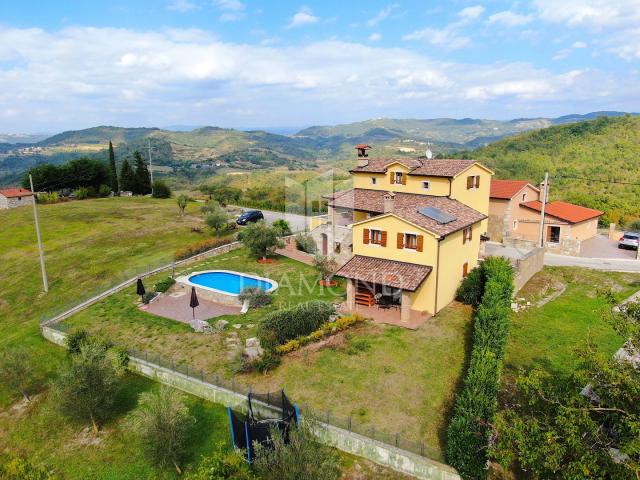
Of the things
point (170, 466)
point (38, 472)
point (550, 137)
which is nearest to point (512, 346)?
point (170, 466)

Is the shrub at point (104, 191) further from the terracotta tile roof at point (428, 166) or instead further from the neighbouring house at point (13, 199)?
the terracotta tile roof at point (428, 166)

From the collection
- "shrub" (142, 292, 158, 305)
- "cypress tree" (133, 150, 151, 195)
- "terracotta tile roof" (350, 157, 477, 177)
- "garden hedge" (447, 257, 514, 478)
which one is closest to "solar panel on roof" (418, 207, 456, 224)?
"terracotta tile roof" (350, 157, 477, 177)

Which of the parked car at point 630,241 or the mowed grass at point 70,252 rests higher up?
the parked car at point 630,241

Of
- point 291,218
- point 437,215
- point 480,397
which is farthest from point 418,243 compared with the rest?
point 291,218

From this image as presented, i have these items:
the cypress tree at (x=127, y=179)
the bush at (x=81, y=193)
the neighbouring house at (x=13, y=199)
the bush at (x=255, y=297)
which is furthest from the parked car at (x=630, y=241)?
the neighbouring house at (x=13, y=199)

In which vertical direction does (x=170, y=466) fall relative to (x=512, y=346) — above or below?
below

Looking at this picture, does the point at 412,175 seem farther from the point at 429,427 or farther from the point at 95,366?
the point at 95,366

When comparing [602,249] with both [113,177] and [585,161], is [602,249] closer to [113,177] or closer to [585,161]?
[585,161]

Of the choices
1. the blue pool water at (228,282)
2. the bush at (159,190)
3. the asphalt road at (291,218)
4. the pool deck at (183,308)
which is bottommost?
the pool deck at (183,308)
